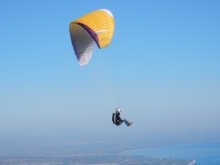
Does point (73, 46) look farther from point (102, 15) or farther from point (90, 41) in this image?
point (102, 15)

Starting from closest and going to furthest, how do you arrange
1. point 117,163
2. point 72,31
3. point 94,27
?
point 94,27
point 72,31
point 117,163

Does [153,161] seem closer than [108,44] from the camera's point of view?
No

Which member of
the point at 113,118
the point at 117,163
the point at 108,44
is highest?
the point at 117,163

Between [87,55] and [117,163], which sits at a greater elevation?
[117,163]

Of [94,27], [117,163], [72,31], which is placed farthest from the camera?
[117,163]

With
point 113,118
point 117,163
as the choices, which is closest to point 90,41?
point 113,118
